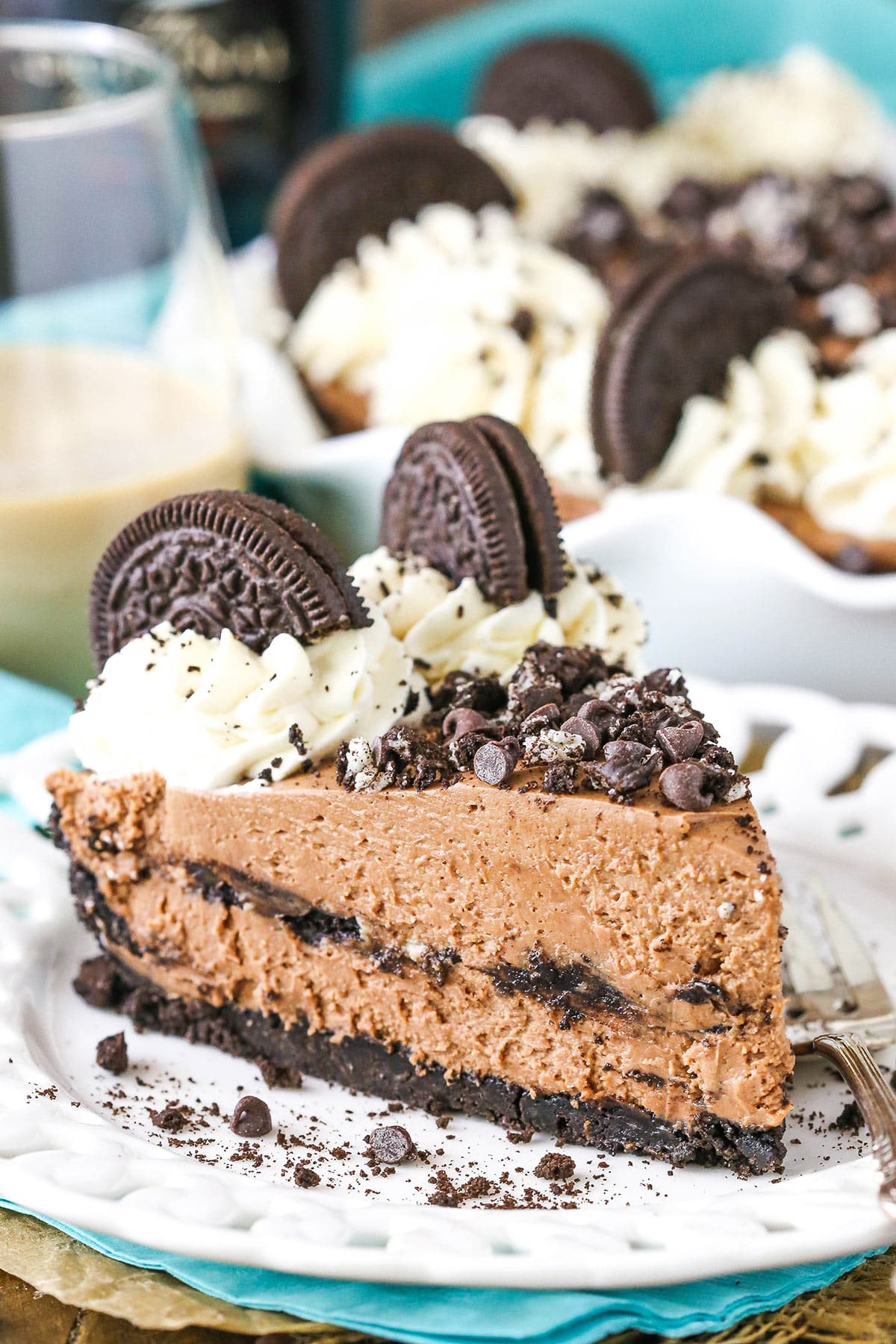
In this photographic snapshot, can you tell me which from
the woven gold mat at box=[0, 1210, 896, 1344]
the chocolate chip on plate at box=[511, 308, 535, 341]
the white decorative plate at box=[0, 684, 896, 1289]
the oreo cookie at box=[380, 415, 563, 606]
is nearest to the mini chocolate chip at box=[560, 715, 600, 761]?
the oreo cookie at box=[380, 415, 563, 606]

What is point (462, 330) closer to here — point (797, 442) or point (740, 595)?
point (797, 442)

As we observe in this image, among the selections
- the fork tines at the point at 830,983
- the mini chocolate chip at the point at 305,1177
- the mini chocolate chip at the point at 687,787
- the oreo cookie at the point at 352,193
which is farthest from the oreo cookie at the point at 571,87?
the mini chocolate chip at the point at 305,1177

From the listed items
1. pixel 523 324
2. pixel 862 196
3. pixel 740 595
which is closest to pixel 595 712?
pixel 740 595

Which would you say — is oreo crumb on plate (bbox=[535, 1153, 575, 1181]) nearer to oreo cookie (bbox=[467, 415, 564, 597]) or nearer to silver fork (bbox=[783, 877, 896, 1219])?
silver fork (bbox=[783, 877, 896, 1219])

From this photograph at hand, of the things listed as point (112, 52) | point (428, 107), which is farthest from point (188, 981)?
point (428, 107)

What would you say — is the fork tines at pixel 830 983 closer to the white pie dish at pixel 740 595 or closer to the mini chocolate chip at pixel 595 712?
the mini chocolate chip at pixel 595 712
